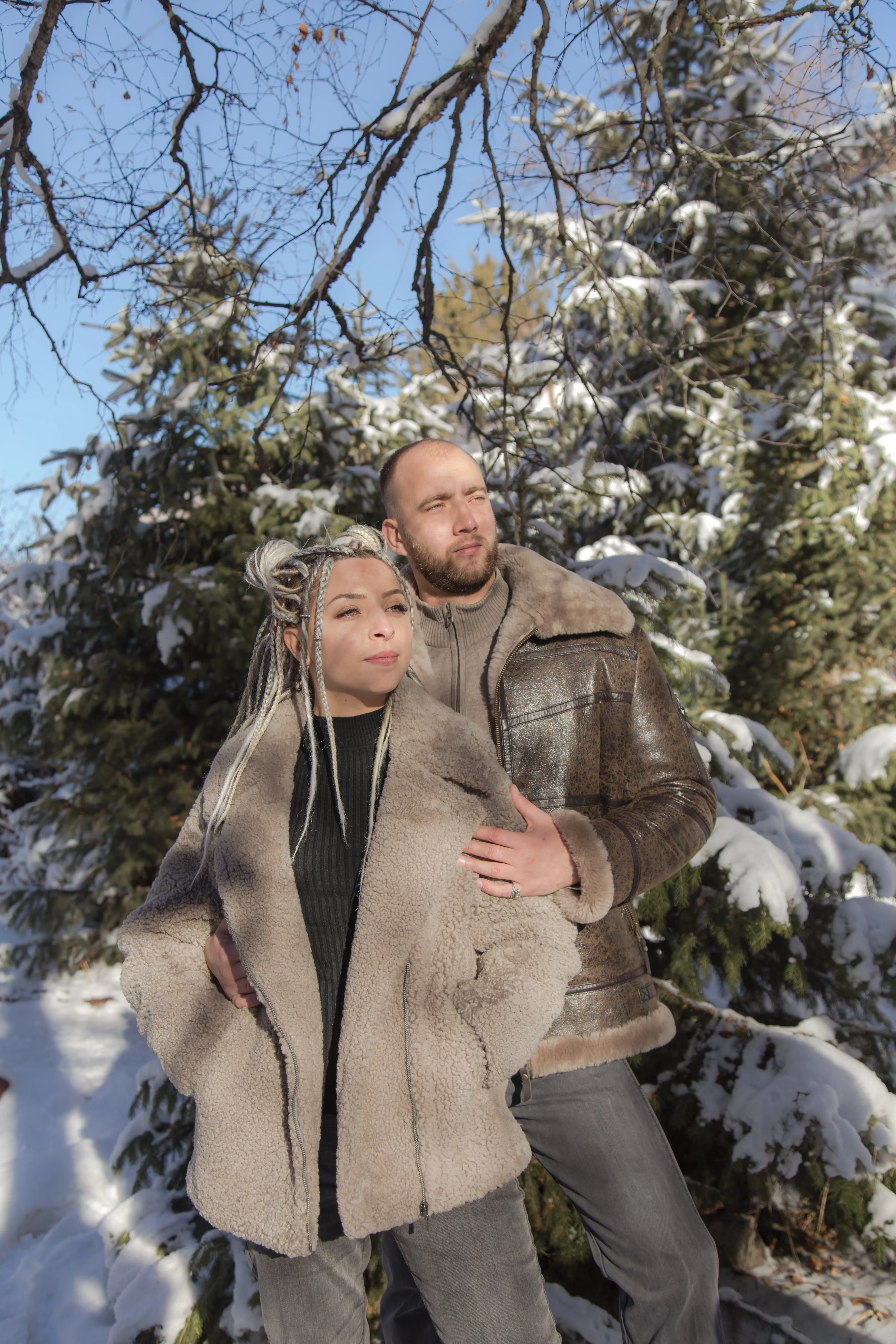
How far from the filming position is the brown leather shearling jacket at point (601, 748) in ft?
5.87

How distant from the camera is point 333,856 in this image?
168 centimetres

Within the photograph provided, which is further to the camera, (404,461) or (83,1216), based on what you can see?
(83,1216)

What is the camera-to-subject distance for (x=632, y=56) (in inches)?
116

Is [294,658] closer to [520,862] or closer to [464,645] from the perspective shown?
[464,645]

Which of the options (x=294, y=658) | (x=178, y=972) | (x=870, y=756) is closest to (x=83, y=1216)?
(x=178, y=972)

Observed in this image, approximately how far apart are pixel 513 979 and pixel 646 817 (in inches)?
19.2

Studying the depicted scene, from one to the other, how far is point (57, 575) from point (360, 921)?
4.07m

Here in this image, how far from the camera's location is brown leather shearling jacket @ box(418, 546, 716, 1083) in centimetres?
179

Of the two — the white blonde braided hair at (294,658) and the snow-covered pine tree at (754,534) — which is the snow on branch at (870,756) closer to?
the snow-covered pine tree at (754,534)

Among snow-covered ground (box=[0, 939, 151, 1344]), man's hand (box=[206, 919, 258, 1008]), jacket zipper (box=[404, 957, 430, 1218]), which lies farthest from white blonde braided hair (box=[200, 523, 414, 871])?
snow-covered ground (box=[0, 939, 151, 1344])

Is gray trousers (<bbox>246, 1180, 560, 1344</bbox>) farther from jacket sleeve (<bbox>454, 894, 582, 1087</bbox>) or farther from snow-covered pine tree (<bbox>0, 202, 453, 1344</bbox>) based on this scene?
snow-covered pine tree (<bbox>0, 202, 453, 1344</bbox>)

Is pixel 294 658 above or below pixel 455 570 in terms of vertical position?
below

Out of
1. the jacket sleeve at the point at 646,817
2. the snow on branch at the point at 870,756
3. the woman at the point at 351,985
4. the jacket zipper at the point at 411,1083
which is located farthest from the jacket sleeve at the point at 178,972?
the snow on branch at the point at 870,756

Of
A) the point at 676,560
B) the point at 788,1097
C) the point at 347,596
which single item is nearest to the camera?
the point at 347,596
